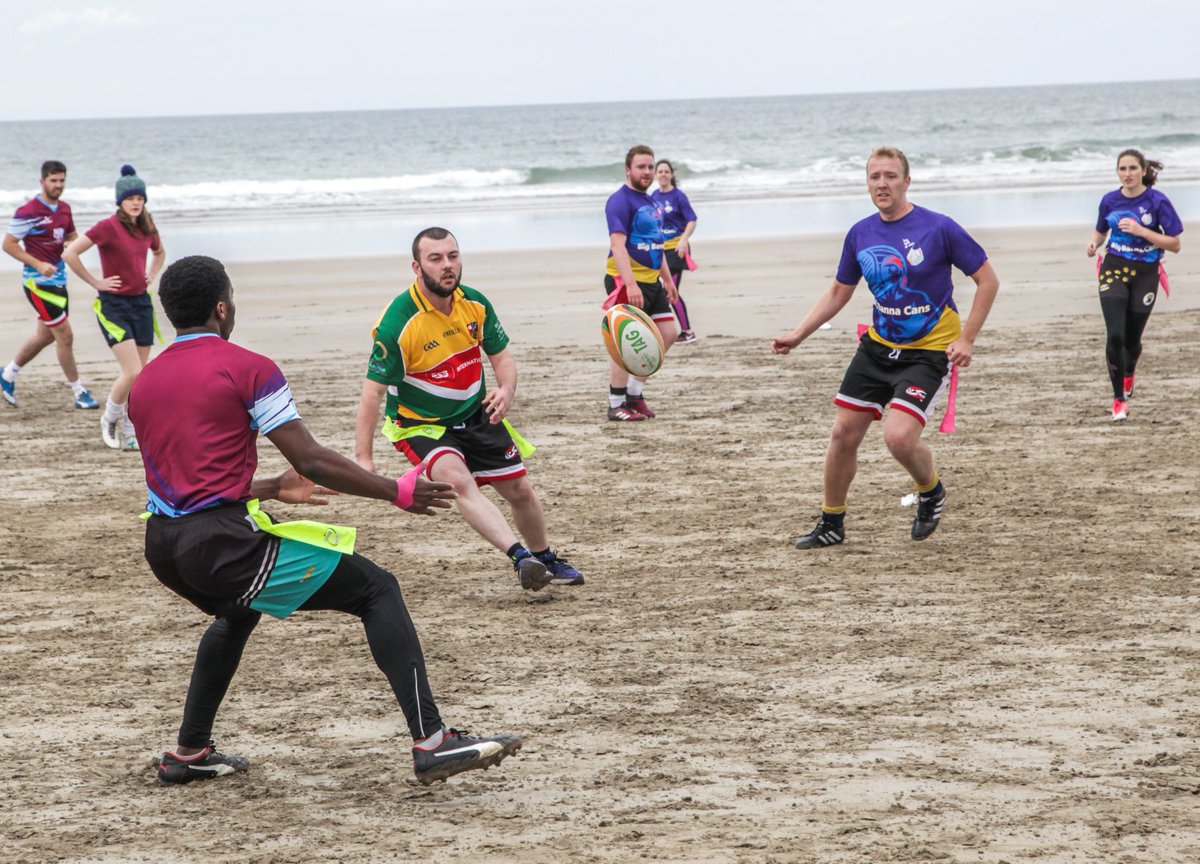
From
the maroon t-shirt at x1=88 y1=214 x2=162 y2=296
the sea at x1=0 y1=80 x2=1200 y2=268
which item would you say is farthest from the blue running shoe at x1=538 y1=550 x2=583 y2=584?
the sea at x1=0 y1=80 x2=1200 y2=268

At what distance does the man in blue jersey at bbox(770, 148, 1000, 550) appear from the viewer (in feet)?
23.0

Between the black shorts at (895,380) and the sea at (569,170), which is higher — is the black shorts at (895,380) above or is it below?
below

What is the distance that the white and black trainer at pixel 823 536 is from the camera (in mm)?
7363

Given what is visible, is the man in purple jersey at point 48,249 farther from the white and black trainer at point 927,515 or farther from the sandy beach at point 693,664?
the white and black trainer at point 927,515

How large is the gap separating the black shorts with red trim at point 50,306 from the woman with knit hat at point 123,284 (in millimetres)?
1298

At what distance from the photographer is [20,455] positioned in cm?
1017

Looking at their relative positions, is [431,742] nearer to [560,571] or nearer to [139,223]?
[560,571]

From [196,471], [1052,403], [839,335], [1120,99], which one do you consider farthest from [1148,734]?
[1120,99]

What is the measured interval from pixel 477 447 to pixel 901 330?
2320 millimetres

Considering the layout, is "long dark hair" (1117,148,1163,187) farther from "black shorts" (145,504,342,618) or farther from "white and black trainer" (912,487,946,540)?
"black shorts" (145,504,342,618)

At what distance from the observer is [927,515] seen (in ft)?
24.2

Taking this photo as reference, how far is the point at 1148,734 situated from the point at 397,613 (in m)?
2.59

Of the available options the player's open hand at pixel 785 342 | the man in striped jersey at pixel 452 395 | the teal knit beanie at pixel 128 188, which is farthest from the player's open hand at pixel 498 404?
the teal knit beanie at pixel 128 188

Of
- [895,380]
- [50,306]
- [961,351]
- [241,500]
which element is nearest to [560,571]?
[895,380]
